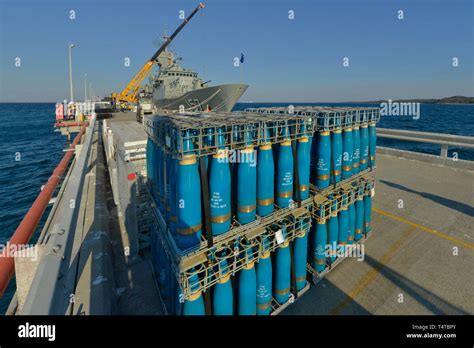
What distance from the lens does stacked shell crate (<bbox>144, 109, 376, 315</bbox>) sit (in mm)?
3791

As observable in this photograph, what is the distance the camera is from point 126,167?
246 inches

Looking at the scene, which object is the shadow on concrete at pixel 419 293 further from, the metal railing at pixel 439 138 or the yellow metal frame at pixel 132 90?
the yellow metal frame at pixel 132 90

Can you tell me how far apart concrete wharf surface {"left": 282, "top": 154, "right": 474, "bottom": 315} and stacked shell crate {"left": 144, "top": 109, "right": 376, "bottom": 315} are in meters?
1.05

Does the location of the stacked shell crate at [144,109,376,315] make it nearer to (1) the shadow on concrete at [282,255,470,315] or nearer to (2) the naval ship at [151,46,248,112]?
(1) the shadow on concrete at [282,255,470,315]

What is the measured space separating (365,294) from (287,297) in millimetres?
2020

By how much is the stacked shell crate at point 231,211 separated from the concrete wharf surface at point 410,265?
1.05m

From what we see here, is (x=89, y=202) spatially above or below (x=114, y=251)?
above

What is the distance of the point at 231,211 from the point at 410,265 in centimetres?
552

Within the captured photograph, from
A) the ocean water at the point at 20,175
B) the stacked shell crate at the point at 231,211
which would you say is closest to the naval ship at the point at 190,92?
the ocean water at the point at 20,175

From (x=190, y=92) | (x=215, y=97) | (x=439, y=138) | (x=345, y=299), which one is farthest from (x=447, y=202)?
(x=190, y=92)

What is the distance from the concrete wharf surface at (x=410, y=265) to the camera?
5477 millimetres
